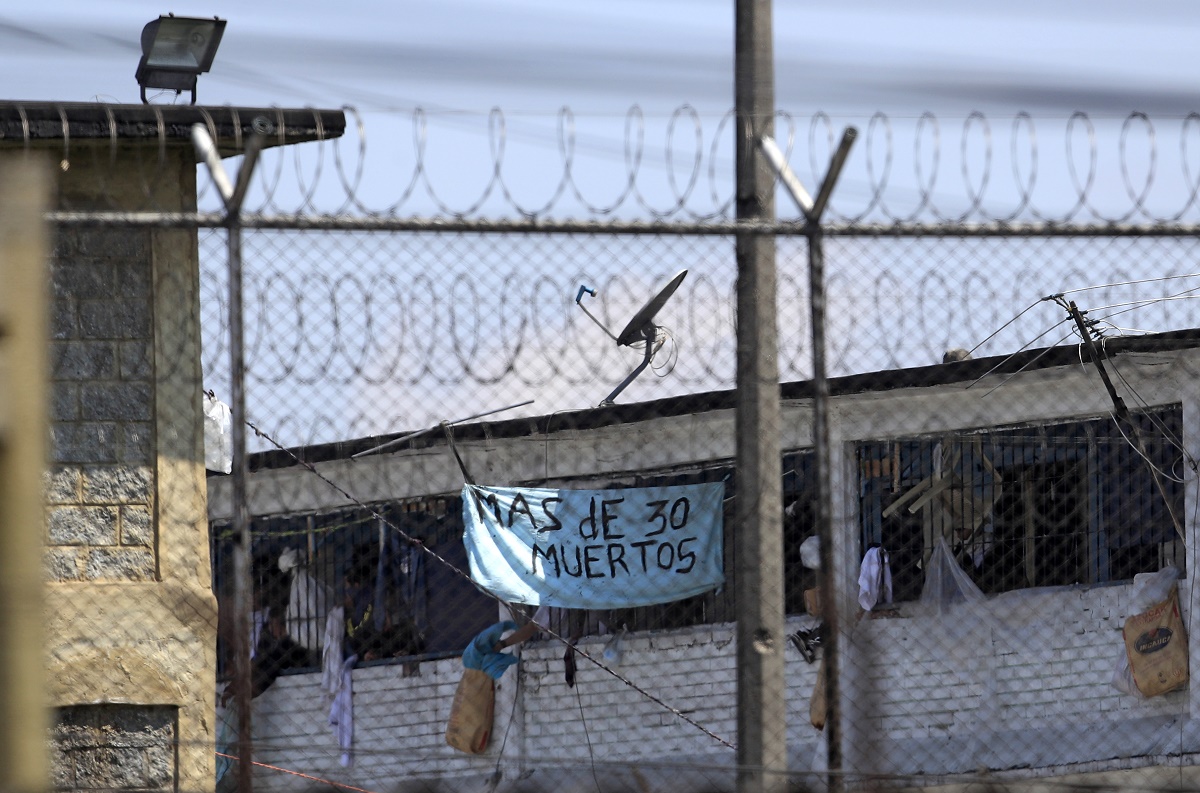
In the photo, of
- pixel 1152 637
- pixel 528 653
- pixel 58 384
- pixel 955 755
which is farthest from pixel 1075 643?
pixel 58 384

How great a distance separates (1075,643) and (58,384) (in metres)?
7.37

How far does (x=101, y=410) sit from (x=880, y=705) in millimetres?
6481

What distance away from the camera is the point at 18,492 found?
2871 mm

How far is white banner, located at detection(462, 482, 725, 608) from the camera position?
10203 millimetres

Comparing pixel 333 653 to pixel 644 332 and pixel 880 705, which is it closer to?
pixel 880 705

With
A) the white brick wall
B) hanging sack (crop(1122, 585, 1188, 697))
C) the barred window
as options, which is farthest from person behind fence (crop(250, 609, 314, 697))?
hanging sack (crop(1122, 585, 1188, 697))

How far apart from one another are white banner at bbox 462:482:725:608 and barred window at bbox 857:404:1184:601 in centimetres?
144

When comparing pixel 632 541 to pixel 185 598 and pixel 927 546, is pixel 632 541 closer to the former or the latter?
pixel 927 546

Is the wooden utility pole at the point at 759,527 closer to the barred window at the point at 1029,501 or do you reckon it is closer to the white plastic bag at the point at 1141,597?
the barred window at the point at 1029,501

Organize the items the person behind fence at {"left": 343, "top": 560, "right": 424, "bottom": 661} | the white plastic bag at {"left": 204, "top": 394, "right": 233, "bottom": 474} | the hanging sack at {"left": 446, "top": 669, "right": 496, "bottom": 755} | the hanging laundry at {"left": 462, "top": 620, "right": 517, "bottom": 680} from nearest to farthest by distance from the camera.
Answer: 1. the white plastic bag at {"left": 204, "top": 394, "right": 233, "bottom": 474}
2. the hanging laundry at {"left": 462, "top": 620, "right": 517, "bottom": 680}
3. the hanging sack at {"left": 446, "top": 669, "right": 496, "bottom": 755}
4. the person behind fence at {"left": 343, "top": 560, "right": 424, "bottom": 661}

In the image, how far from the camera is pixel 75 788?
5.77 m

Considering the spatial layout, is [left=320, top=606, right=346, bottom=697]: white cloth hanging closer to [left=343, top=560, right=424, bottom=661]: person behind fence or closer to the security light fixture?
[left=343, top=560, right=424, bottom=661]: person behind fence

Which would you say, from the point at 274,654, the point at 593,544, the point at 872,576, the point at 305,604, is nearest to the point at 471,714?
the point at 305,604

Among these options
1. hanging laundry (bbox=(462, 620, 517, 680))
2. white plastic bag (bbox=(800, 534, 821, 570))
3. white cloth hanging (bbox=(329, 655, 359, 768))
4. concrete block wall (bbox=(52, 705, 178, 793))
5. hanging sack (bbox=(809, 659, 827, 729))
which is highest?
white plastic bag (bbox=(800, 534, 821, 570))
